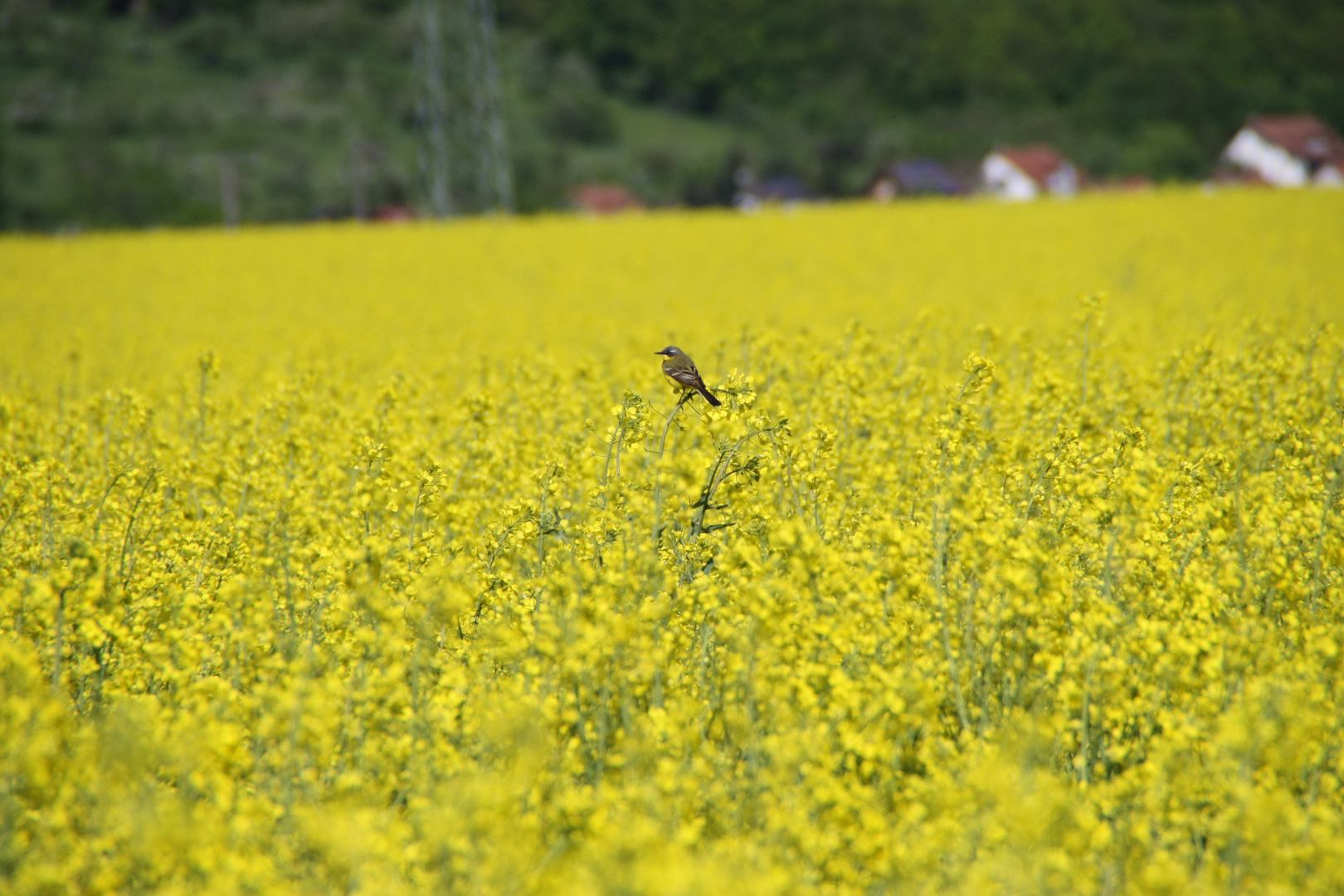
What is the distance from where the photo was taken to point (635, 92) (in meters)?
78.1

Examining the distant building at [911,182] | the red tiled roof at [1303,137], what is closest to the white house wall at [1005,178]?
the distant building at [911,182]

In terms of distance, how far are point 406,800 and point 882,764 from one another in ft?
5.57

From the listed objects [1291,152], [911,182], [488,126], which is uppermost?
[1291,152]

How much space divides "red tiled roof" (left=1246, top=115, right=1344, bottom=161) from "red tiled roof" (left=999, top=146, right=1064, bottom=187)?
15.6m

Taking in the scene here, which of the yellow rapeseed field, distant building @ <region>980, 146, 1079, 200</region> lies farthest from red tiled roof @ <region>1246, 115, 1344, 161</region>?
the yellow rapeseed field

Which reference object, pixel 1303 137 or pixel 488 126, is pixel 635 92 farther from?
pixel 1303 137

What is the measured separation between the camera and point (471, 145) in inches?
1617

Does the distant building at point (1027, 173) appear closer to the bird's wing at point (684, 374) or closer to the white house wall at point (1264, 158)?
the white house wall at point (1264, 158)

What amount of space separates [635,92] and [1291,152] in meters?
44.4

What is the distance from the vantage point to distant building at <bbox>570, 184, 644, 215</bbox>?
161 feet

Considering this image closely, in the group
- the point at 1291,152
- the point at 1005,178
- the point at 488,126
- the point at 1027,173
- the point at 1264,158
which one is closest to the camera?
the point at 488,126

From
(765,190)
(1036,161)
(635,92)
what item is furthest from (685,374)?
(635,92)

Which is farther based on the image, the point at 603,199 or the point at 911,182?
the point at 911,182

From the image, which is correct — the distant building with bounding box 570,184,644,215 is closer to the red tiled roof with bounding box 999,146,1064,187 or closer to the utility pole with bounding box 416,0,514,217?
the utility pole with bounding box 416,0,514,217
